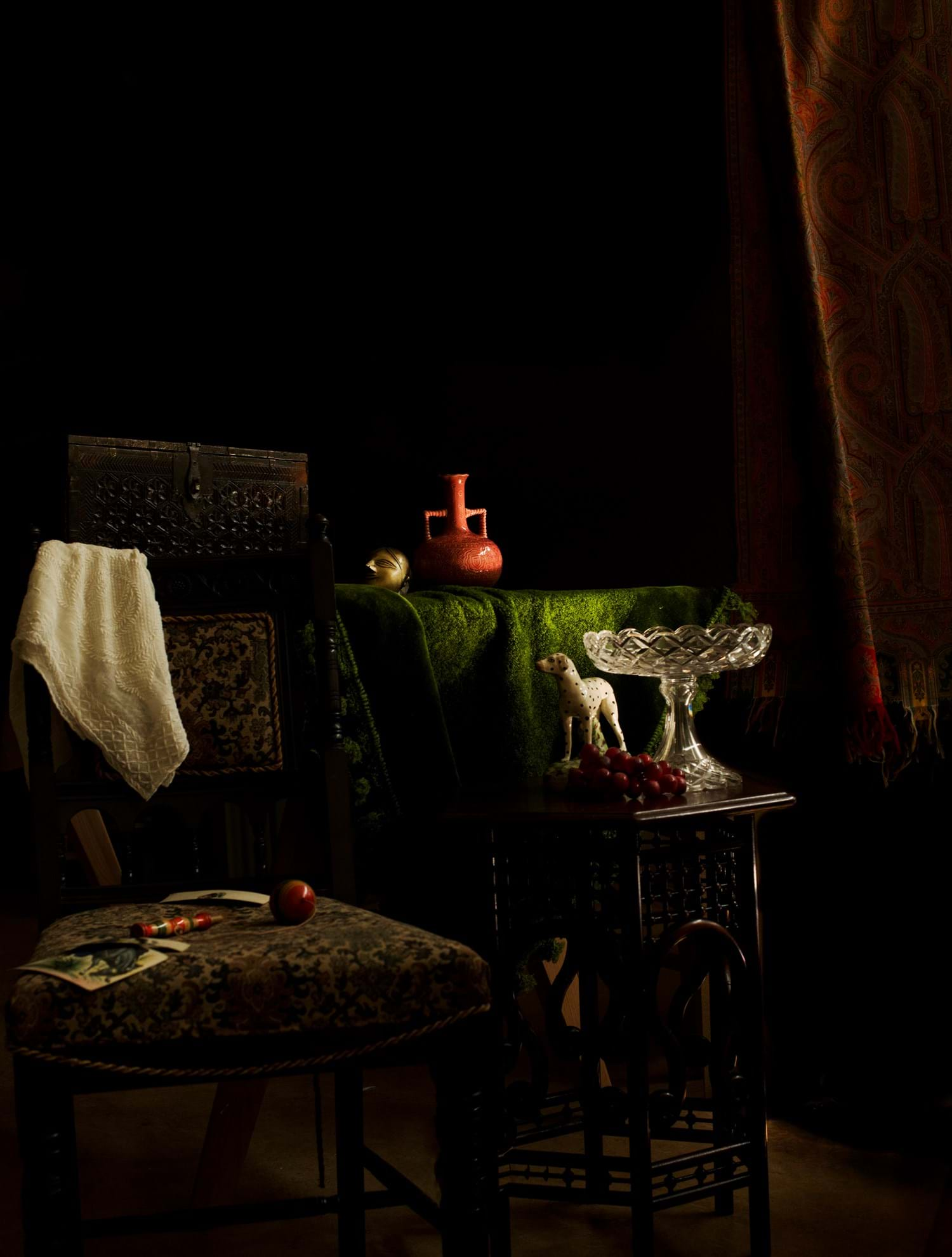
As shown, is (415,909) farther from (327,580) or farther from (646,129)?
(646,129)

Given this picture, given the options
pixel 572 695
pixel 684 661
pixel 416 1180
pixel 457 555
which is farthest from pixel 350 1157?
pixel 457 555

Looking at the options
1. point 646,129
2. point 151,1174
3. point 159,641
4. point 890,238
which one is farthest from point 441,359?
point 151,1174

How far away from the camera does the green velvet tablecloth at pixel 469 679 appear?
1.95 metres

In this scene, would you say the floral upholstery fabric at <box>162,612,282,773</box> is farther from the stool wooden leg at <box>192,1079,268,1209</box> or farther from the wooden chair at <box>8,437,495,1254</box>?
the stool wooden leg at <box>192,1079,268,1209</box>

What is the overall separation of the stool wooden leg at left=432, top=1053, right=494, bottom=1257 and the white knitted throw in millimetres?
582

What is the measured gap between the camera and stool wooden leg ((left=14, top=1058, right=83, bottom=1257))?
125 centimetres

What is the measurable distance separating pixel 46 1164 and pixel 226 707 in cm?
70

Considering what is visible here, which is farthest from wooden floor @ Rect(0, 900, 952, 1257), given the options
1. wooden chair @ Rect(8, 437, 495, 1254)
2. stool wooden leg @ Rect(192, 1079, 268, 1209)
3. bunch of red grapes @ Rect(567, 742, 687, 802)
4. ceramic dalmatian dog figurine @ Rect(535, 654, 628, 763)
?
ceramic dalmatian dog figurine @ Rect(535, 654, 628, 763)

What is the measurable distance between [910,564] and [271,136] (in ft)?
6.44

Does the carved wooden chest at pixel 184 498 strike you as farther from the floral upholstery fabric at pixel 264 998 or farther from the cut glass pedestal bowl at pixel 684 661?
the floral upholstery fabric at pixel 264 998

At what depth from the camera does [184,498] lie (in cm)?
212

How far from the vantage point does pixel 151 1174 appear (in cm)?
211

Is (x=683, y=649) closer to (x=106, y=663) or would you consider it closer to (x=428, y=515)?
(x=428, y=515)

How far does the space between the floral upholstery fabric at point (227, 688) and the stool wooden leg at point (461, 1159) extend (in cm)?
59
